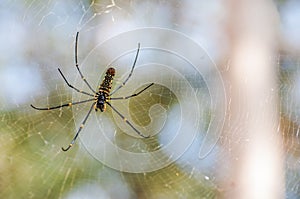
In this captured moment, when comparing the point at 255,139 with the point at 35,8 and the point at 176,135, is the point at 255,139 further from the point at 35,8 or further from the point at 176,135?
the point at 35,8

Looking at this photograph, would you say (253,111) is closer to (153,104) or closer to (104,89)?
(153,104)

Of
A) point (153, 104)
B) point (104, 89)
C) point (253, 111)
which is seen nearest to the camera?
point (104, 89)

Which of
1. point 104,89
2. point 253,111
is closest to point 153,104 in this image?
point 104,89

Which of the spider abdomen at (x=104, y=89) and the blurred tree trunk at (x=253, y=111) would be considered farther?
the blurred tree trunk at (x=253, y=111)

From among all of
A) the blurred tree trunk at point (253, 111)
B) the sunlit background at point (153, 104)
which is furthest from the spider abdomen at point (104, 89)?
the blurred tree trunk at point (253, 111)

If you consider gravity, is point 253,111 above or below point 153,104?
above

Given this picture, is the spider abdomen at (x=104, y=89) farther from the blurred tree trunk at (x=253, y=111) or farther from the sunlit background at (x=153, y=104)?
the blurred tree trunk at (x=253, y=111)

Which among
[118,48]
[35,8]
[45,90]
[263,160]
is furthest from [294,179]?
[35,8]
